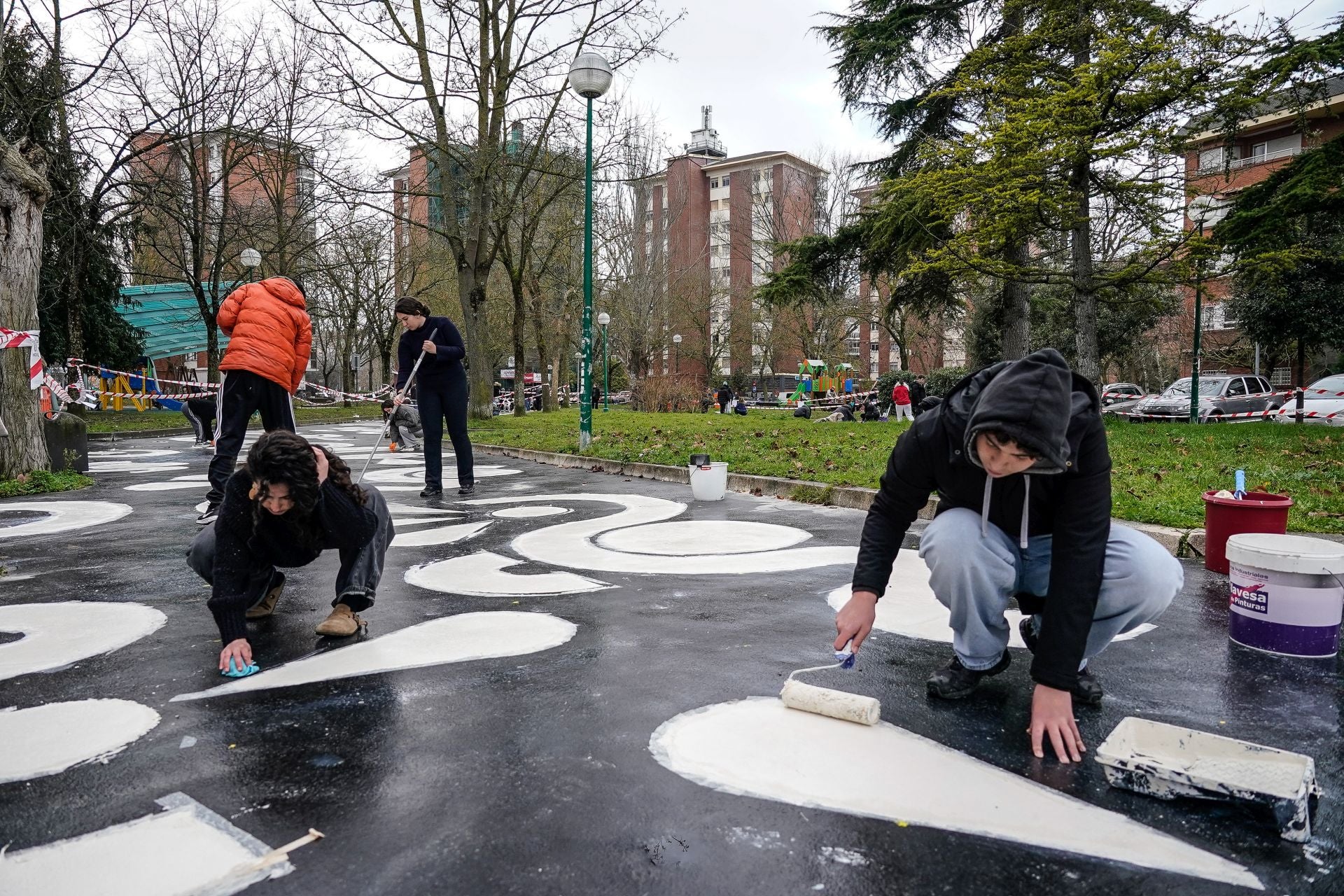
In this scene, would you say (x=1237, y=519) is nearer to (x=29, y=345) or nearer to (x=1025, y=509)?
(x=1025, y=509)

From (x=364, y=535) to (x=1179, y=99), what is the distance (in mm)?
15325

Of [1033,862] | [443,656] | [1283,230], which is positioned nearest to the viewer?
[1033,862]

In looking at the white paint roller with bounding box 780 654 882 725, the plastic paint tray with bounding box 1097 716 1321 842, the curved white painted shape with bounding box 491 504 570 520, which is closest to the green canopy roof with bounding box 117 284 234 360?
the curved white painted shape with bounding box 491 504 570 520

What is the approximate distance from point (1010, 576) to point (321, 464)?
259 centimetres

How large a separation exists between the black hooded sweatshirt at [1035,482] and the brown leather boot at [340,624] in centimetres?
229

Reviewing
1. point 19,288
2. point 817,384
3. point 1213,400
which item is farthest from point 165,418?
point 1213,400

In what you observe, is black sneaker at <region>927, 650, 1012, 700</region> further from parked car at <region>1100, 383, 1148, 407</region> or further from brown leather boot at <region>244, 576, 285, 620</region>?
parked car at <region>1100, 383, 1148, 407</region>

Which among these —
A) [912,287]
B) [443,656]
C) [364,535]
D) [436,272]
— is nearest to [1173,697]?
[443,656]

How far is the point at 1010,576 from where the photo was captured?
280 centimetres

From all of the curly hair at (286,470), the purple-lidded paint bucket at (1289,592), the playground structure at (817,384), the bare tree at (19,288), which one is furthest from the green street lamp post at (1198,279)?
the bare tree at (19,288)

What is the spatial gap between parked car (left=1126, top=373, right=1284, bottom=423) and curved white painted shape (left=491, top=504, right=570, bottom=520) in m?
22.2

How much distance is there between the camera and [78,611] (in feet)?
14.1

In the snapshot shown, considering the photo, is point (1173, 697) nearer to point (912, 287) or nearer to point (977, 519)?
point (977, 519)

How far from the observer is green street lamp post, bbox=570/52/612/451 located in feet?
42.3
